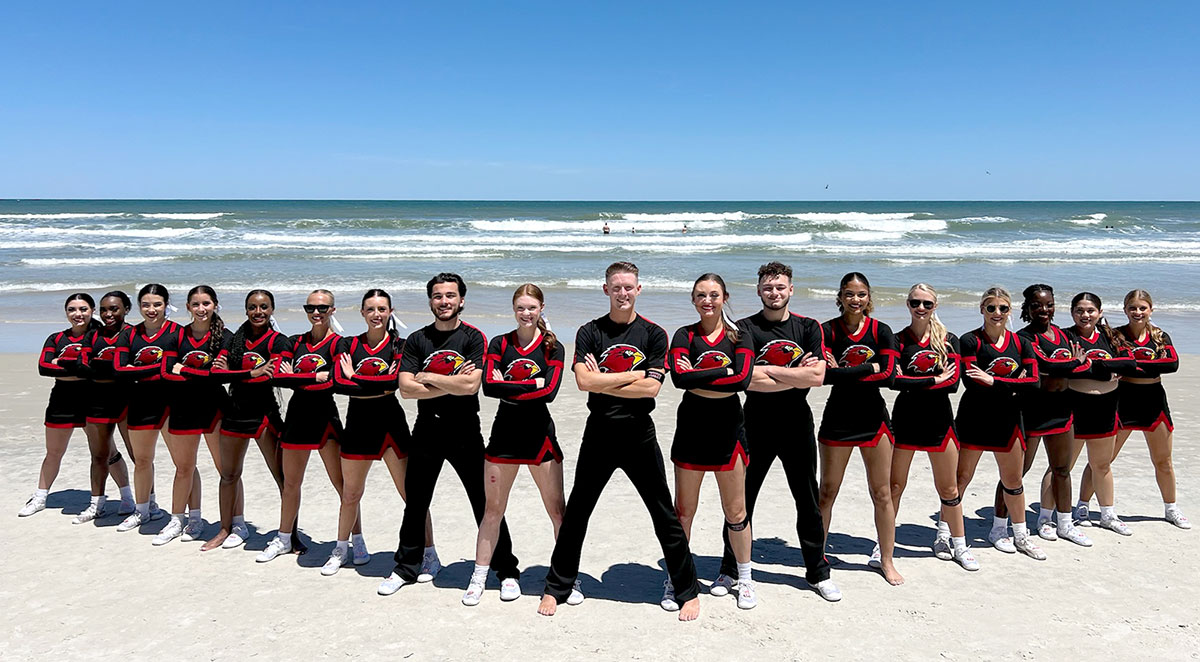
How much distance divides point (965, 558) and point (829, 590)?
123 centimetres

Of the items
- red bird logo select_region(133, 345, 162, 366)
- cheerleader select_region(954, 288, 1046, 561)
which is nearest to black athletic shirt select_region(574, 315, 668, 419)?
cheerleader select_region(954, 288, 1046, 561)

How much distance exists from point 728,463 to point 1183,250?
1573 inches

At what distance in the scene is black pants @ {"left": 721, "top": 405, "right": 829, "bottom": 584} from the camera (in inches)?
189

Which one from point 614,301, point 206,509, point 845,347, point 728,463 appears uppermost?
point 614,301

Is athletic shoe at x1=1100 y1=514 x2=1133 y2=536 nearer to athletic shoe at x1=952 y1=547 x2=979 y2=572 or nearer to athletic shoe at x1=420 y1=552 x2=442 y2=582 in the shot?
athletic shoe at x1=952 y1=547 x2=979 y2=572

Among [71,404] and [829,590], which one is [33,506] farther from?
[829,590]

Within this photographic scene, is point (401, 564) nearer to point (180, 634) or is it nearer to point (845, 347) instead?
point (180, 634)

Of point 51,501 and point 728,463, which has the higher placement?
point 728,463

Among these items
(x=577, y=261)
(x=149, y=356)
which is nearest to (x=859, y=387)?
(x=149, y=356)

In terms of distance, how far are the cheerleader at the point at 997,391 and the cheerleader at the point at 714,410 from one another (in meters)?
→ 1.91

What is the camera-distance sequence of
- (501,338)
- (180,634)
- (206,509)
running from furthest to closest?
(206,509), (501,338), (180,634)

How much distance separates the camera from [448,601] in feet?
15.8

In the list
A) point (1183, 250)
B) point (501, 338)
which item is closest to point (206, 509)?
point (501, 338)

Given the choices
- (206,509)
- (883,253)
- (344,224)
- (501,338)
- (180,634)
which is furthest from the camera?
(344,224)
